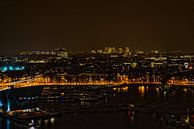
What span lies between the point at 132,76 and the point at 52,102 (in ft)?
28.0

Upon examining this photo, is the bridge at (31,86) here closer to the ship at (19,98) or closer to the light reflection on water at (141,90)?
the ship at (19,98)

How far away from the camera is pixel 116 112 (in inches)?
436

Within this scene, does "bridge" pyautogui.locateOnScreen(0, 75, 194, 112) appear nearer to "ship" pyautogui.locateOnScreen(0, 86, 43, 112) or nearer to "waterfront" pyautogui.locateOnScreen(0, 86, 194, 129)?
"ship" pyautogui.locateOnScreen(0, 86, 43, 112)

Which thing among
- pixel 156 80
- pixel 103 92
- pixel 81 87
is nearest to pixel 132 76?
pixel 156 80

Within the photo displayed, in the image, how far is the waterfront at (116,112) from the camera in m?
9.55

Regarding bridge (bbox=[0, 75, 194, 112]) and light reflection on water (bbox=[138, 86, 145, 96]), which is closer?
bridge (bbox=[0, 75, 194, 112])

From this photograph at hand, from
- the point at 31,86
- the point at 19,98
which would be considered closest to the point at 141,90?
the point at 31,86

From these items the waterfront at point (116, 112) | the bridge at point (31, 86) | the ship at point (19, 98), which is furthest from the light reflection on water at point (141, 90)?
the ship at point (19, 98)

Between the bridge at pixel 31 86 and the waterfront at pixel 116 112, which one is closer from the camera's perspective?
the waterfront at pixel 116 112

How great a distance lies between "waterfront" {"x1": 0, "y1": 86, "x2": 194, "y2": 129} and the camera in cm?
955

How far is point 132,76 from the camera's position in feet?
68.7

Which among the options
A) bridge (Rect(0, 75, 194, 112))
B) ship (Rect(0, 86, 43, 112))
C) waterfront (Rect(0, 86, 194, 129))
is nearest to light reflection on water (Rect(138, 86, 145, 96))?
waterfront (Rect(0, 86, 194, 129))

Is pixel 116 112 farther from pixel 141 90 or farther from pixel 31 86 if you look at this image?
pixel 31 86

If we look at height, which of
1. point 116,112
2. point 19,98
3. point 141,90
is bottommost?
point 116,112
